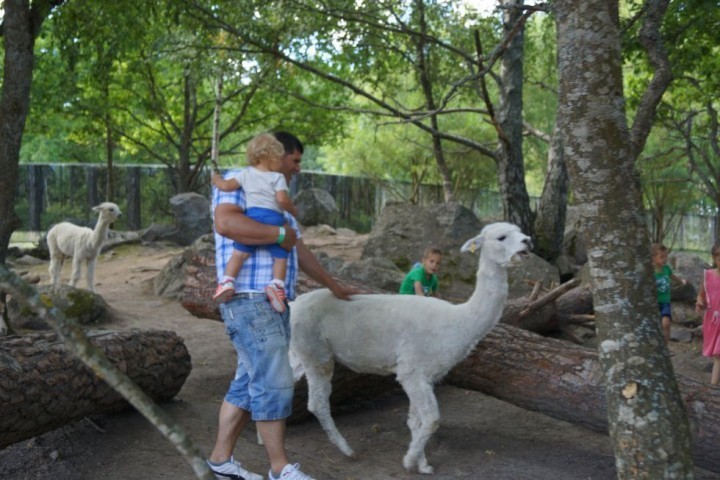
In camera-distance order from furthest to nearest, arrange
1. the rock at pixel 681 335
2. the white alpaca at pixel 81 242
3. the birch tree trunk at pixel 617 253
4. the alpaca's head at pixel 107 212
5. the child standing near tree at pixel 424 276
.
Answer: the white alpaca at pixel 81 242 < the alpaca's head at pixel 107 212 < the rock at pixel 681 335 < the child standing near tree at pixel 424 276 < the birch tree trunk at pixel 617 253

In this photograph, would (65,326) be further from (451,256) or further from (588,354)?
Answer: (451,256)

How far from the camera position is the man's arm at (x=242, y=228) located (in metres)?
4.33

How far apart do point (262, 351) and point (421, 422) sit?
1.43 metres

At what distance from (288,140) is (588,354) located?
8.94ft

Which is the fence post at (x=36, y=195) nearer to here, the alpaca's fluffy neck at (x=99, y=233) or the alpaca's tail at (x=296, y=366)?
the alpaca's fluffy neck at (x=99, y=233)

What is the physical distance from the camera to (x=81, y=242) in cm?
1248

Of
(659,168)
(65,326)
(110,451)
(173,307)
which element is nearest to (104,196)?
(173,307)

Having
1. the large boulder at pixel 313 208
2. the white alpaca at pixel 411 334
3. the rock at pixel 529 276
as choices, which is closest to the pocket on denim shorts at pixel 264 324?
the white alpaca at pixel 411 334

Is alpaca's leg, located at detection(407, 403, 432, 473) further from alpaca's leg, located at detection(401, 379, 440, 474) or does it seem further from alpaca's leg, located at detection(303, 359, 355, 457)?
alpaca's leg, located at detection(303, 359, 355, 457)

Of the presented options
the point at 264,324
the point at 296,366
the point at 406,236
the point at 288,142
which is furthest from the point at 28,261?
the point at 264,324

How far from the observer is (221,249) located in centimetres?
446

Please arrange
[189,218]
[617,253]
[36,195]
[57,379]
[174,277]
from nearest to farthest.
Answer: [617,253], [57,379], [174,277], [189,218], [36,195]

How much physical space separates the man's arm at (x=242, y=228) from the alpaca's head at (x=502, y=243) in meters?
1.39

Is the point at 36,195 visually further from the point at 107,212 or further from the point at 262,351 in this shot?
the point at 262,351
